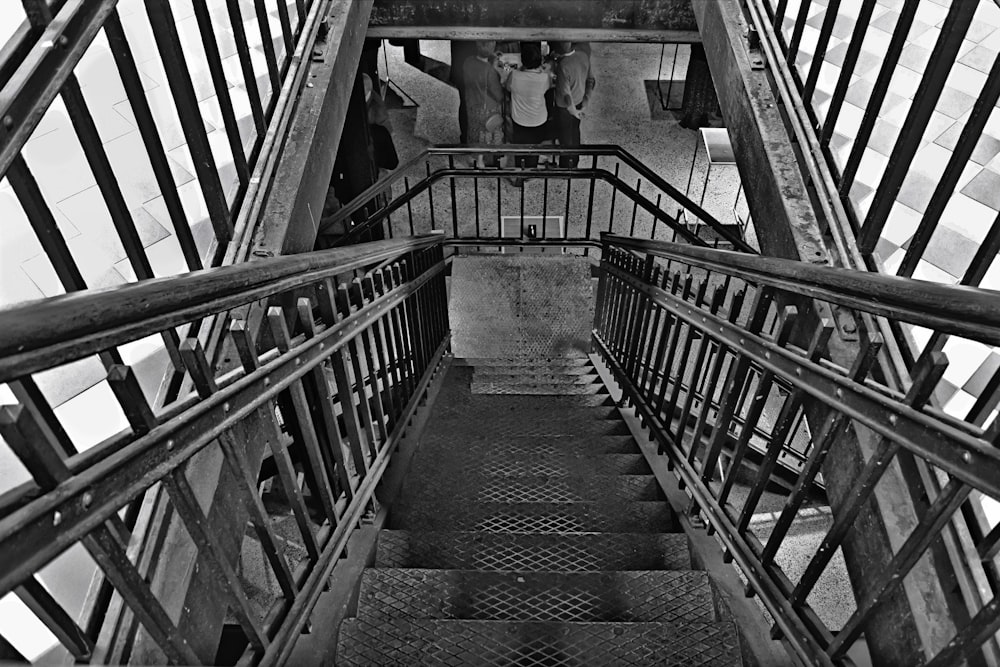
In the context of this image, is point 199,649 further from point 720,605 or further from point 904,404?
point 904,404

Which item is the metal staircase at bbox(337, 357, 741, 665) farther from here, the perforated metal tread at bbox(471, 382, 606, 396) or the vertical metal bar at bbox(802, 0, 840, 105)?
the vertical metal bar at bbox(802, 0, 840, 105)

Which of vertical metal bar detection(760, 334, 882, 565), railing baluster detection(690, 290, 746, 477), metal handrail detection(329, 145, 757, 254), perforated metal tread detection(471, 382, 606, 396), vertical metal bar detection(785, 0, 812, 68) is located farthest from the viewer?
metal handrail detection(329, 145, 757, 254)

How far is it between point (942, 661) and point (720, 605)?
92 centimetres

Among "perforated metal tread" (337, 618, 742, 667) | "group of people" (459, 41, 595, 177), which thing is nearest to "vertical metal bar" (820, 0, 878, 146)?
"perforated metal tread" (337, 618, 742, 667)

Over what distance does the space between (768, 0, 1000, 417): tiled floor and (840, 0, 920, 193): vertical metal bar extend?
0.20m

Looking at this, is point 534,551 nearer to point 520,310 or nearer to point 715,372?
point 715,372

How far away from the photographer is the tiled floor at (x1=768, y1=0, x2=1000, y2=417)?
263 cm

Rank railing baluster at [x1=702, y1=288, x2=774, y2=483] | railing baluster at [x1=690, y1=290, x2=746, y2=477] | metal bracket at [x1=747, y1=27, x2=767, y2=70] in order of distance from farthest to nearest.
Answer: metal bracket at [x1=747, y1=27, x2=767, y2=70]
railing baluster at [x1=690, y1=290, x2=746, y2=477]
railing baluster at [x1=702, y1=288, x2=774, y2=483]

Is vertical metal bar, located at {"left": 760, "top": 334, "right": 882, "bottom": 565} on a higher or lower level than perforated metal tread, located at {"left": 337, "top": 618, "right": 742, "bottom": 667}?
higher

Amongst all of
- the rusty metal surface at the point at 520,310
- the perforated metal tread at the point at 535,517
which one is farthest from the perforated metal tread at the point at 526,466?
the rusty metal surface at the point at 520,310

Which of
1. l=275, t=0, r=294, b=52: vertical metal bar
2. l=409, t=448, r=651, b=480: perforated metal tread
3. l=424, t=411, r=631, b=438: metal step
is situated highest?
l=275, t=0, r=294, b=52: vertical metal bar

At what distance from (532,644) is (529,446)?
161cm

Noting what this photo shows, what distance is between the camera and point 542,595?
221 centimetres

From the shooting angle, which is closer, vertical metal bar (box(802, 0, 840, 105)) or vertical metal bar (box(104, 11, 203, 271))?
vertical metal bar (box(104, 11, 203, 271))
